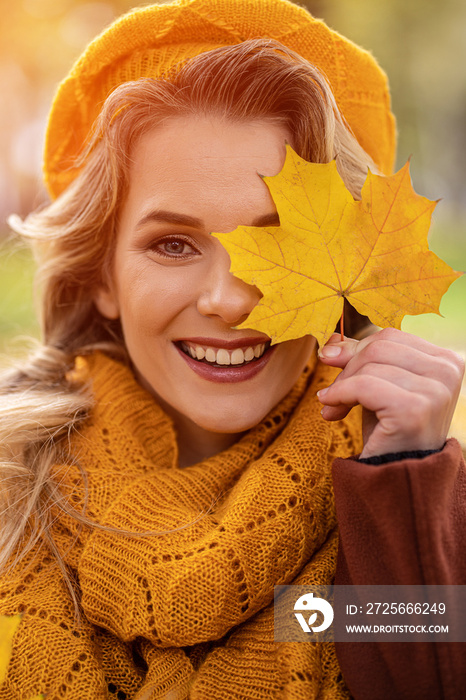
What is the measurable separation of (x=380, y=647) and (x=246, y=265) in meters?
0.79

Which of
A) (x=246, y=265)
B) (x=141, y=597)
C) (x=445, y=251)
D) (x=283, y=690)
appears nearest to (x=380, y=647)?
(x=283, y=690)

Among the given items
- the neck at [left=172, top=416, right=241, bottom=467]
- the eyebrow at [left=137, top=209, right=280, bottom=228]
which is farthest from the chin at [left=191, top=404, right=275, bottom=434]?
the eyebrow at [left=137, top=209, right=280, bottom=228]

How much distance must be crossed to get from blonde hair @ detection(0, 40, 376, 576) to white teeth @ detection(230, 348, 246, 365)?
49 cm

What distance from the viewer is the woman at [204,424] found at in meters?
1.18

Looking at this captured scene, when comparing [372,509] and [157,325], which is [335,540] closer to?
[372,509]

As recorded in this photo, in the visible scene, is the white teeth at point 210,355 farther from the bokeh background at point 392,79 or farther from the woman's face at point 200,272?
the bokeh background at point 392,79

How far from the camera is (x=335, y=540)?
58.1 inches

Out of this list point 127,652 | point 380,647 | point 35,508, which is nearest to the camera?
point 380,647

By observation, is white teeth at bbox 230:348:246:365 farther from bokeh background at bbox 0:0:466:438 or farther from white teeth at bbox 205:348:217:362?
bokeh background at bbox 0:0:466:438

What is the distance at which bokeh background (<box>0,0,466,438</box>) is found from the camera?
6.58 meters

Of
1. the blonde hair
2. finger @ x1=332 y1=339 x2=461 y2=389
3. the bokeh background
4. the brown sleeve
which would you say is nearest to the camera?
the brown sleeve

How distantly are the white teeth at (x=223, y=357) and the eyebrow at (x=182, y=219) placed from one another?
1.03ft

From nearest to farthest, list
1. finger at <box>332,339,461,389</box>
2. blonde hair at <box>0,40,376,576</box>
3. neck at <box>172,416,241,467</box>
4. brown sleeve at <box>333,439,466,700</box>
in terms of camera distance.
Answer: brown sleeve at <box>333,439,466,700</box>
finger at <box>332,339,461,389</box>
blonde hair at <box>0,40,376,576</box>
neck at <box>172,416,241,467</box>

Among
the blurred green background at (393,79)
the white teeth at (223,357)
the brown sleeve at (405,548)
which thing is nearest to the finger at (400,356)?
the brown sleeve at (405,548)
